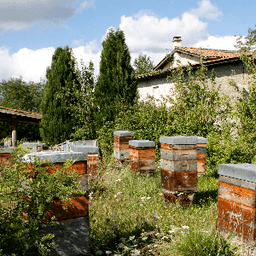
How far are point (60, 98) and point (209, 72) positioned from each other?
765cm

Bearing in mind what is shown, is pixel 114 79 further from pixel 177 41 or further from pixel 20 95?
pixel 20 95

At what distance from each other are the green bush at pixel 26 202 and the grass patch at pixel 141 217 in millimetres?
914

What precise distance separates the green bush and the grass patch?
91cm

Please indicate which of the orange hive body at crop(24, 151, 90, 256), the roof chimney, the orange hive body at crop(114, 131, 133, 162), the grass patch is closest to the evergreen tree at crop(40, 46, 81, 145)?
the orange hive body at crop(114, 131, 133, 162)

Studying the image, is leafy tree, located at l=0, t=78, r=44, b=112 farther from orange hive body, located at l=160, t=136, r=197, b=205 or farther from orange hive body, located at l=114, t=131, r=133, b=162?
orange hive body, located at l=160, t=136, r=197, b=205

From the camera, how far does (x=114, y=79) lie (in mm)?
10289

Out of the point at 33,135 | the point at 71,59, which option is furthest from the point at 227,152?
the point at 33,135

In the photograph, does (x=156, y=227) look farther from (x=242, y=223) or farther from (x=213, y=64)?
(x=213, y=64)

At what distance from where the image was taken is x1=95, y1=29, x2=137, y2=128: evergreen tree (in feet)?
33.2

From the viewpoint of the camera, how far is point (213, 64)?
41.3 ft

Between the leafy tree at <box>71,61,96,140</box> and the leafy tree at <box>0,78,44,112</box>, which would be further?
the leafy tree at <box>0,78,44,112</box>

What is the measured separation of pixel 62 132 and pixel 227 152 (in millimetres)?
7995

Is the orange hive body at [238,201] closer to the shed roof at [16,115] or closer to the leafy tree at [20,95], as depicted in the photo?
the shed roof at [16,115]

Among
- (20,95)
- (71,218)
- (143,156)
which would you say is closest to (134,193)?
(143,156)
